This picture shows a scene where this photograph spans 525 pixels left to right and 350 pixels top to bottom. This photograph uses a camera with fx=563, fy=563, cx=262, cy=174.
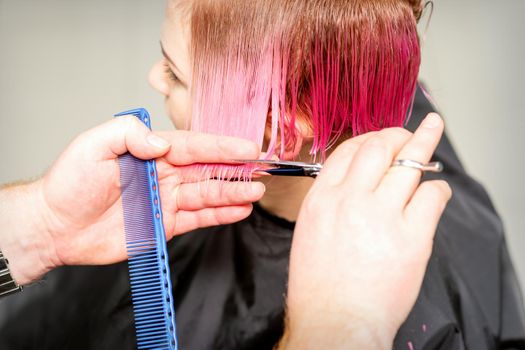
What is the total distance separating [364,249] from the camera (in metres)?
0.86

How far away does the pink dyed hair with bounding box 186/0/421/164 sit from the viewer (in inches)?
42.0

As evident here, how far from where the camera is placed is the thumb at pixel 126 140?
111 cm

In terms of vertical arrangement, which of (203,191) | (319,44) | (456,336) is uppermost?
(319,44)

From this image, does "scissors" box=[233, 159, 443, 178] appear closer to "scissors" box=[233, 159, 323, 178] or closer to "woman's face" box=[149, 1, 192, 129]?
"scissors" box=[233, 159, 323, 178]

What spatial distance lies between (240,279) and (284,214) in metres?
0.21

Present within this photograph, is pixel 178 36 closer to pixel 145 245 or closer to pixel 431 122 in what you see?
pixel 145 245

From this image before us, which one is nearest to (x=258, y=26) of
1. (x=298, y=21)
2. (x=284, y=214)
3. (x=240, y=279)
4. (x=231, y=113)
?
(x=298, y=21)

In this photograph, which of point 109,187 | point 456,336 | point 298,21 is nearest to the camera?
point 298,21

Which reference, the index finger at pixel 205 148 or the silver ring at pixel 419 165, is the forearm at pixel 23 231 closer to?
the index finger at pixel 205 148

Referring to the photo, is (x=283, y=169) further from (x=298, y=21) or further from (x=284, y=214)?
(x=284, y=214)

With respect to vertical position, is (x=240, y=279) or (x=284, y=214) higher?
(x=284, y=214)

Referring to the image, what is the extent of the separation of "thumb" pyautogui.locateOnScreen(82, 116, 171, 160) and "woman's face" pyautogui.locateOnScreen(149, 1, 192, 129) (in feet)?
0.48

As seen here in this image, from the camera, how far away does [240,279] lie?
1.51 meters

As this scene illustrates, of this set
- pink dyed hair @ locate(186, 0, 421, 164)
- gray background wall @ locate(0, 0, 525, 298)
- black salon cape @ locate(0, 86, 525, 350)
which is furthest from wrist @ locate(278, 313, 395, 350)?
gray background wall @ locate(0, 0, 525, 298)
